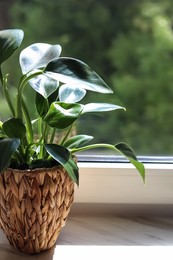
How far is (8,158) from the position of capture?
548mm

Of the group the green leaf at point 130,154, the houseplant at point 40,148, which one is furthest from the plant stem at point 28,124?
the green leaf at point 130,154

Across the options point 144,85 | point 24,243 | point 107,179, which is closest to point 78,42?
point 144,85

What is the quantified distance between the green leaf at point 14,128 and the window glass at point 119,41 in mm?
236

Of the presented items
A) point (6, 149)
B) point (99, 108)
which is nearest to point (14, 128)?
point (6, 149)

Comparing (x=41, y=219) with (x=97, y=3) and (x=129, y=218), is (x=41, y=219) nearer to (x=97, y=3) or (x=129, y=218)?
(x=129, y=218)

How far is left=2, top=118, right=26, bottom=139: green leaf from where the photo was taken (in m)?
0.58

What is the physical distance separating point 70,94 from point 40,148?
89 mm

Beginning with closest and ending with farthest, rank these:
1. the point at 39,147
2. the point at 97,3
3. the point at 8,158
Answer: the point at 8,158 → the point at 39,147 → the point at 97,3

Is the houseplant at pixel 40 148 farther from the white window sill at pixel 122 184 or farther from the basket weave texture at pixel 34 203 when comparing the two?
the white window sill at pixel 122 184

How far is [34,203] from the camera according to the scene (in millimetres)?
616

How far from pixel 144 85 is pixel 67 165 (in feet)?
1.00

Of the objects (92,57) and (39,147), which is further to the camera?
(92,57)

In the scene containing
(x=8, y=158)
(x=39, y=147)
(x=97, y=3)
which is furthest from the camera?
(x=97, y=3)

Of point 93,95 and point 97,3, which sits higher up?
point 97,3
